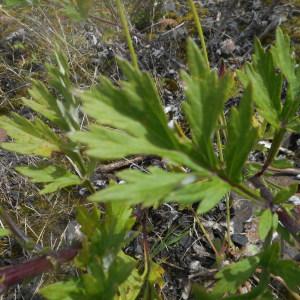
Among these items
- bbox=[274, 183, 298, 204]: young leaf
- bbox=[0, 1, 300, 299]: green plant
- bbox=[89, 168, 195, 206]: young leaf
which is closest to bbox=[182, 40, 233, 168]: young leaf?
bbox=[0, 1, 300, 299]: green plant

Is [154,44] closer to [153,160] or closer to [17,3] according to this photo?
[153,160]

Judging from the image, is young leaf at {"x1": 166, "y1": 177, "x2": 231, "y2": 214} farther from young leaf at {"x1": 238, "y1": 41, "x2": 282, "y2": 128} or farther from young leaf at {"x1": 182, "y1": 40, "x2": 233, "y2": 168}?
young leaf at {"x1": 238, "y1": 41, "x2": 282, "y2": 128}

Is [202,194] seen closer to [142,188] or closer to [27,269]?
[142,188]

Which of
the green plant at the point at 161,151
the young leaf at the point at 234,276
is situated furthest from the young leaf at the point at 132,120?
the young leaf at the point at 234,276

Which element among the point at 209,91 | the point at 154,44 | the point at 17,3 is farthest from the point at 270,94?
the point at 154,44

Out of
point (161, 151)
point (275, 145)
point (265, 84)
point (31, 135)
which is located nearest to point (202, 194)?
point (161, 151)
